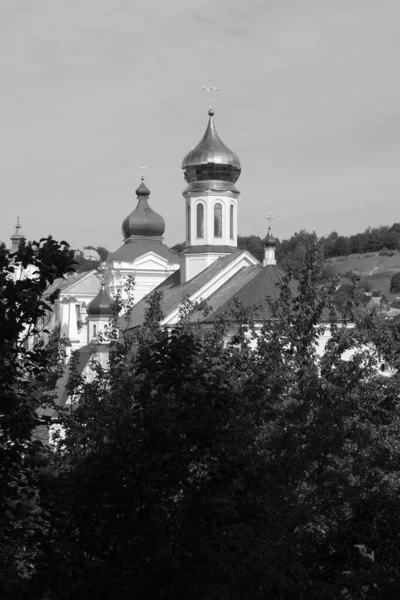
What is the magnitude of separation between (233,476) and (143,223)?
53849mm

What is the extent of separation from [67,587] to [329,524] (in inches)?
262

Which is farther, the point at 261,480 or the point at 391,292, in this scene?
the point at 391,292

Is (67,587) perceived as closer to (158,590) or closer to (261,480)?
(158,590)

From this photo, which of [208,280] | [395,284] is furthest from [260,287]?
[395,284]

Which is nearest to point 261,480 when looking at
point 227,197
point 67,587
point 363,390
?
point 67,587

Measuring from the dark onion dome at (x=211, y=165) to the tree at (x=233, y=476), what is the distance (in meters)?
26.6

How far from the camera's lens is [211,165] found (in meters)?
47.1

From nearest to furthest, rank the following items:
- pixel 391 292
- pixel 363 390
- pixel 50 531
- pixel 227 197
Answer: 1. pixel 50 531
2. pixel 363 390
3. pixel 227 197
4. pixel 391 292

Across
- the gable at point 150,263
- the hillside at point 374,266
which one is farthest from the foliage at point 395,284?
the gable at point 150,263

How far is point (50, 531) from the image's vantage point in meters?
9.59

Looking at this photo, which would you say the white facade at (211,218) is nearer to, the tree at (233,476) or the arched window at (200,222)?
the arched window at (200,222)

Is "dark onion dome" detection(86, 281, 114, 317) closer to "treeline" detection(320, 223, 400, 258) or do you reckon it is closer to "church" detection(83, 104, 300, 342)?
"church" detection(83, 104, 300, 342)

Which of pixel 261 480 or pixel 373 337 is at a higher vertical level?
pixel 373 337

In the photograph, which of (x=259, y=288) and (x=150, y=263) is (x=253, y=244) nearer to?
(x=150, y=263)
